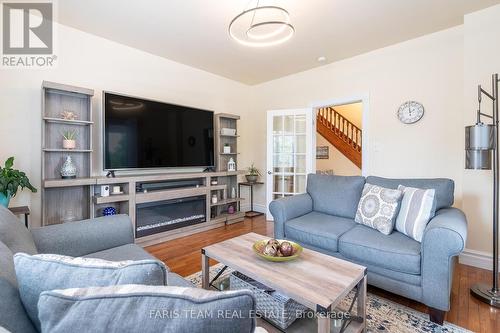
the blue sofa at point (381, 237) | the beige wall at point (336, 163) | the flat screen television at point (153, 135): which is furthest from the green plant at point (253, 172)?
the beige wall at point (336, 163)

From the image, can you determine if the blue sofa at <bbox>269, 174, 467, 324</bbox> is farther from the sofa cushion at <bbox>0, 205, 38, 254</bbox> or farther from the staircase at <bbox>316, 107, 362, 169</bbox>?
the staircase at <bbox>316, 107, 362, 169</bbox>

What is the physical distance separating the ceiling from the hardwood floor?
8.38ft

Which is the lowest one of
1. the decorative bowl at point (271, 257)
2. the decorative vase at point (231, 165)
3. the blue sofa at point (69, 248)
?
the decorative bowl at point (271, 257)

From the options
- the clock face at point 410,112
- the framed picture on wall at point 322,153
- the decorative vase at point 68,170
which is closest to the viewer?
the decorative vase at point 68,170

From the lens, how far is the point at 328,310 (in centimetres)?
109

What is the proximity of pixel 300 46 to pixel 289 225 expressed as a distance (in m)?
2.35

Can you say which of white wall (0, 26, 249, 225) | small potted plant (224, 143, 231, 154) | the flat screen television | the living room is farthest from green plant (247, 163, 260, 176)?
white wall (0, 26, 249, 225)

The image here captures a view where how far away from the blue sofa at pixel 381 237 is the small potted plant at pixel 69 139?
2249 millimetres

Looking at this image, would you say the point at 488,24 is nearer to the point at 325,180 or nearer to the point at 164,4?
the point at 325,180

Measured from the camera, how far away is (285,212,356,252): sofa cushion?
2109mm

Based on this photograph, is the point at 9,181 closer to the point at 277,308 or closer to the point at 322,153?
the point at 277,308

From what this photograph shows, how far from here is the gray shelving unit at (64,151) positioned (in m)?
2.53

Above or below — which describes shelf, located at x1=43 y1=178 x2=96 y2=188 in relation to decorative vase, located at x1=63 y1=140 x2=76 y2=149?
below

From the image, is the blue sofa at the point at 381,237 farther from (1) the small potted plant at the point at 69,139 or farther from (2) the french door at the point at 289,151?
(1) the small potted plant at the point at 69,139
